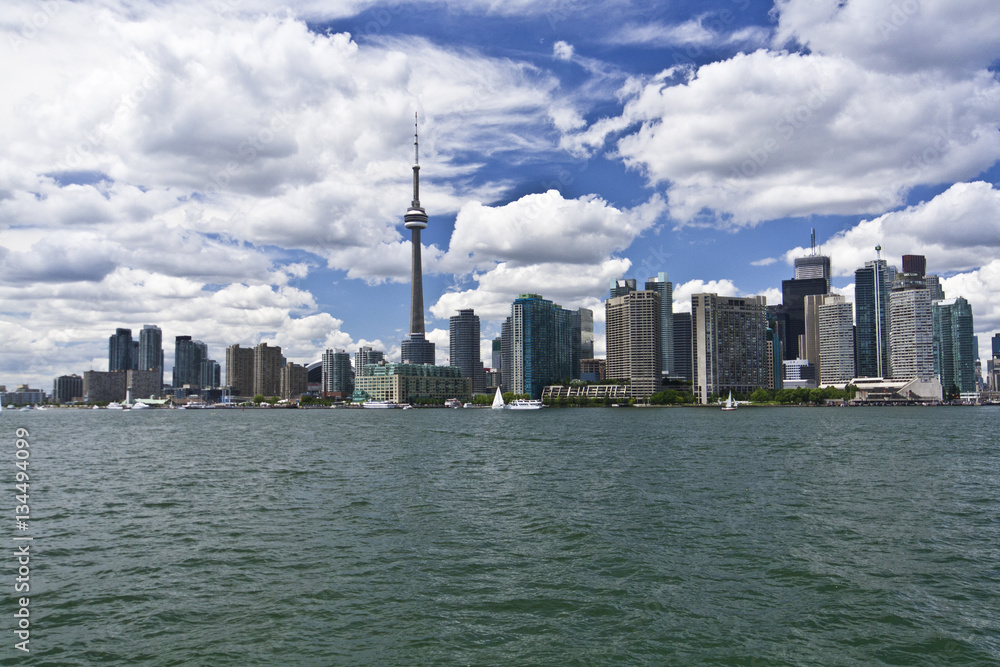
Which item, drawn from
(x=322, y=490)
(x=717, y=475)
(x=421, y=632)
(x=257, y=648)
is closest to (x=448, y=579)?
(x=421, y=632)

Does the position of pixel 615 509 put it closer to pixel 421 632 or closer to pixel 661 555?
pixel 661 555

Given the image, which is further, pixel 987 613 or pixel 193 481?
pixel 193 481

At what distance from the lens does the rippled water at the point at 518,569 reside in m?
21.1

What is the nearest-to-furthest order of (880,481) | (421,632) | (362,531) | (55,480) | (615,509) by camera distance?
(421,632) < (362,531) < (615,509) < (880,481) < (55,480)

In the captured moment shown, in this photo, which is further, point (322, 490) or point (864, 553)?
point (322, 490)

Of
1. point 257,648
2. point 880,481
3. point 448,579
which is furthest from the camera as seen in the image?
point 880,481

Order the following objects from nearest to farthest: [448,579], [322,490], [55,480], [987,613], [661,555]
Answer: [987,613]
[448,579]
[661,555]
[322,490]
[55,480]

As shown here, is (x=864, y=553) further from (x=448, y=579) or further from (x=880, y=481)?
(x=880, y=481)

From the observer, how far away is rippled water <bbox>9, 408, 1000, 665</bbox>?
21.1m

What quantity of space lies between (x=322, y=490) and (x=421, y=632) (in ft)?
104

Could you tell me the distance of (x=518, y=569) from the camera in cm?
2938

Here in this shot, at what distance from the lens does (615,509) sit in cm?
4297

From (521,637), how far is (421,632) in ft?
11.3

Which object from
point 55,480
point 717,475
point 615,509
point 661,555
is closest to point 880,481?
point 717,475
